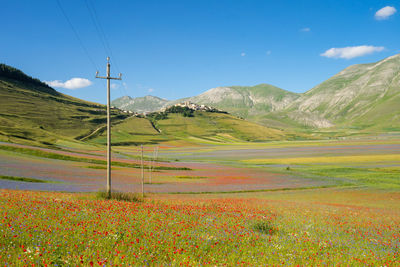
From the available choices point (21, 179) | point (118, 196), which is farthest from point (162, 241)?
point (21, 179)

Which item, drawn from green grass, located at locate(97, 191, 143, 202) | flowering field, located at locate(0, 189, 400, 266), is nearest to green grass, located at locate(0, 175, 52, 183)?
green grass, located at locate(97, 191, 143, 202)

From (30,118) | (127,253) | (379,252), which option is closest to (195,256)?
(127,253)

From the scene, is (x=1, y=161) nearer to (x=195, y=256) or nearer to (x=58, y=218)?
(x=58, y=218)

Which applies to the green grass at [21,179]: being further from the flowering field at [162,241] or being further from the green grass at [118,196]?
the flowering field at [162,241]

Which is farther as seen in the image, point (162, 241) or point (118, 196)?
point (118, 196)

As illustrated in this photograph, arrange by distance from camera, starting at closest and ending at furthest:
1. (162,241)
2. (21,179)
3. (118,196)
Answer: (162,241), (118,196), (21,179)

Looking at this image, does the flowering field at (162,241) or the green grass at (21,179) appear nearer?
the flowering field at (162,241)

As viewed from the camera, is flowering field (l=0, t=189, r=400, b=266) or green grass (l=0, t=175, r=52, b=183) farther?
green grass (l=0, t=175, r=52, b=183)

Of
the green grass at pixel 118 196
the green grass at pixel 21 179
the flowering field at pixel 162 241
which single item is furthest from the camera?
the green grass at pixel 21 179

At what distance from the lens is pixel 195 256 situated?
1002 centimetres

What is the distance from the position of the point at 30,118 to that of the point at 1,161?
168328 millimetres

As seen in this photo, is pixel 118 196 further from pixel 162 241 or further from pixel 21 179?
pixel 21 179

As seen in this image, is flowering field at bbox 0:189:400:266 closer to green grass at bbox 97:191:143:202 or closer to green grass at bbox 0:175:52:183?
green grass at bbox 97:191:143:202

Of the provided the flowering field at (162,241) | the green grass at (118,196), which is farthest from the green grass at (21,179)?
the flowering field at (162,241)
